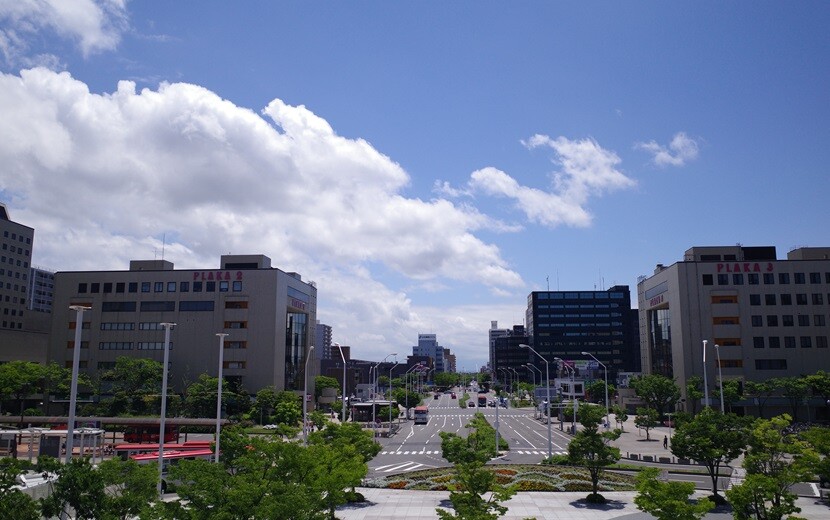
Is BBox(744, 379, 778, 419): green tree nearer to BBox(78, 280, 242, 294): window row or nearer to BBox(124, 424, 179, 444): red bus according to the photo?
BBox(124, 424, 179, 444): red bus

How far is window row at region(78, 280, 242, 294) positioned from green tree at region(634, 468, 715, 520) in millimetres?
95615

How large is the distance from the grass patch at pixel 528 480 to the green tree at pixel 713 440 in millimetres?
6043

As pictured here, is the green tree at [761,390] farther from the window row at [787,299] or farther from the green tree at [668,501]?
the green tree at [668,501]

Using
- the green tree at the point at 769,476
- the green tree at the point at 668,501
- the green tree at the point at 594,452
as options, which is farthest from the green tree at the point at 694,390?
the green tree at the point at 668,501

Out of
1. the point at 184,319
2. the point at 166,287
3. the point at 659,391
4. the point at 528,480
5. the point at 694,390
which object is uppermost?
the point at 166,287

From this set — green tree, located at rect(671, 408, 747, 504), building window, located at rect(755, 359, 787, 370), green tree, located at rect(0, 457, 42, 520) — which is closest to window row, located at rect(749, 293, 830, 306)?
building window, located at rect(755, 359, 787, 370)

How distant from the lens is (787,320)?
107m

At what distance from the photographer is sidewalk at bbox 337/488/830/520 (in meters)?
37.3

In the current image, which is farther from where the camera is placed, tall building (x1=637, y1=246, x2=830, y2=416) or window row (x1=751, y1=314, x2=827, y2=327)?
window row (x1=751, y1=314, x2=827, y2=327)

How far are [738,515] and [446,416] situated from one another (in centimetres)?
11154

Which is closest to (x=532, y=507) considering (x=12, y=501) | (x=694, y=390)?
(x=12, y=501)

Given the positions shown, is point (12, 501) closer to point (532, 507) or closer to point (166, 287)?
point (532, 507)

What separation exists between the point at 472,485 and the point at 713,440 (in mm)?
19834

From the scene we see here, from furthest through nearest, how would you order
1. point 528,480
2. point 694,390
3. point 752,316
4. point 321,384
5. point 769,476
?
1. point 321,384
2. point 752,316
3. point 694,390
4. point 528,480
5. point 769,476
